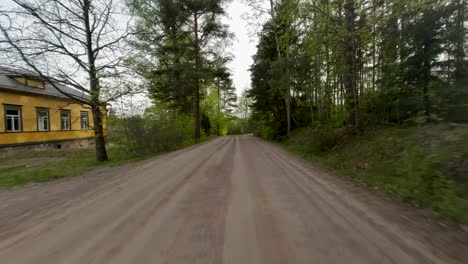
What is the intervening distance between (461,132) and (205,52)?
63.9 feet

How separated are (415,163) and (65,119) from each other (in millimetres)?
29011

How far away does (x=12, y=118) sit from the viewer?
58.2ft

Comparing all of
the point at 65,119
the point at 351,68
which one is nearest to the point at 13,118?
the point at 65,119

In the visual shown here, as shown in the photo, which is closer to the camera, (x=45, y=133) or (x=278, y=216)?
(x=278, y=216)

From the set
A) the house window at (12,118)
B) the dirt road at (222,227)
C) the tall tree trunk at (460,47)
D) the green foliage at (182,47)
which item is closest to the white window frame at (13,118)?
the house window at (12,118)

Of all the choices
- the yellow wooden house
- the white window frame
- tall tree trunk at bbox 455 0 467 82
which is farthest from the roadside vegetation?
the white window frame

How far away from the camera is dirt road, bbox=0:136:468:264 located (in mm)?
2256

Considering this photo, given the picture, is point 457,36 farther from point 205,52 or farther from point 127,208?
point 205,52

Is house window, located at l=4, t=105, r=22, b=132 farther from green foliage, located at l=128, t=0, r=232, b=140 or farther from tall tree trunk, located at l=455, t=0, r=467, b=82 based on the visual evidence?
tall tree trunk, located at l=455, t=0, r=467, b=82

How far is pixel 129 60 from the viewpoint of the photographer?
1057cm

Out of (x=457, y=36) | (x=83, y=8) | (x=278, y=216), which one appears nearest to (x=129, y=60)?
(x=83, y=8)

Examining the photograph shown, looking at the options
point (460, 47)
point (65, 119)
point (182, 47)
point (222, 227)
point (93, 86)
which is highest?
point (182, 47)

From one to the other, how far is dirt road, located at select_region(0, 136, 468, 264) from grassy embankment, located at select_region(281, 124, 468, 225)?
0.62 meters

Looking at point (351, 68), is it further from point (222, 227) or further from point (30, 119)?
point (30, 119)
